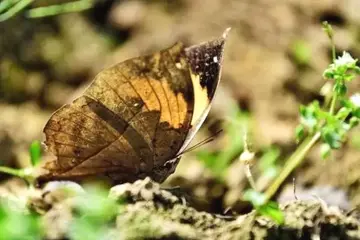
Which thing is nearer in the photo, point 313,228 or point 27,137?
point 313,228

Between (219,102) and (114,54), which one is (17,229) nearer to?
(219,102)

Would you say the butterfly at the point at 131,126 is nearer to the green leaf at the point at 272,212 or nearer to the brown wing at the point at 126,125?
the brown wing at the point at 126,125

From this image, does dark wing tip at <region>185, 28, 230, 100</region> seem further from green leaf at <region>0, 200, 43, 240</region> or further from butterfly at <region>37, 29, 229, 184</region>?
green leaf at <region>0, 200, 43, 240</region>

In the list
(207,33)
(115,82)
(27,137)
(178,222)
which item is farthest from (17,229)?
(207,33)

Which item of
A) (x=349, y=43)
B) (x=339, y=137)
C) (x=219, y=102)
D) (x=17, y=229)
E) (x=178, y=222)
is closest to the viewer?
(x=17, y=229)

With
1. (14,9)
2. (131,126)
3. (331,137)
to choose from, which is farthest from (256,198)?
(14,9)

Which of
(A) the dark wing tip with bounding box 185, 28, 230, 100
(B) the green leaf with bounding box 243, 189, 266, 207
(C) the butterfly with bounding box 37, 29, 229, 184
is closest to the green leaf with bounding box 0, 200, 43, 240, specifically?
(B) the green leaf with bounding box 243, 189, 266, 207
